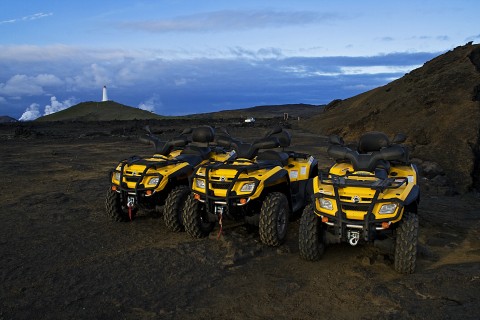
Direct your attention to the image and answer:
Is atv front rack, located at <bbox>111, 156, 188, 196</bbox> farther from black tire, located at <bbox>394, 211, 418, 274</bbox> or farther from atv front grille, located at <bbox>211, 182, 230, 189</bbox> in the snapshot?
black tire, located at <bbox>394, 211, 418, 274</bbox>

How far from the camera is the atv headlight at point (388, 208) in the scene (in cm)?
635

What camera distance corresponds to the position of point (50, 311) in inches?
221

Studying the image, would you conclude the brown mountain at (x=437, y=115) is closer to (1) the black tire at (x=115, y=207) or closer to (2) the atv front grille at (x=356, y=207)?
(2) the atv front grille at (x=356, y=207)

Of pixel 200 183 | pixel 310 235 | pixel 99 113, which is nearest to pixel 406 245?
pixel 310 235

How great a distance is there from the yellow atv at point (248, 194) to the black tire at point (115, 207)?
1.82m

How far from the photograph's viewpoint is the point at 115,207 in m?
9.43

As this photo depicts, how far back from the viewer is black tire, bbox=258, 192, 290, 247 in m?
7.61

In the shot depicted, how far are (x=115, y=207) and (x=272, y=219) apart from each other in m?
3.39

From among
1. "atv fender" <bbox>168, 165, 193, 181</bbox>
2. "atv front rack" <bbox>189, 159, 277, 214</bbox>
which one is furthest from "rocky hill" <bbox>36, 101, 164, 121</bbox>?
"atv front rack" <bbox>189, 159, 277, 214</bbox>

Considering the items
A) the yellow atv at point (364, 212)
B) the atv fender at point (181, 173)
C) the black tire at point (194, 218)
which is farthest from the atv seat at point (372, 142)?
the atv fender at point (181, 173)

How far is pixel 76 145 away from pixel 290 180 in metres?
20.8

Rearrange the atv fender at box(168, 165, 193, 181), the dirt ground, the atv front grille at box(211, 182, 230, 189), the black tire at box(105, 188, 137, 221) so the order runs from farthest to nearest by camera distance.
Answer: the black tire at box(105, 188, 137, 221) → the atv fender at box(168, 165, 193, 181) → the atv front grille at box(211, 182, 230, 189) → the dirt ground

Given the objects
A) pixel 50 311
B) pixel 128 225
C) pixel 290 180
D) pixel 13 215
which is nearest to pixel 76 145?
pixel 13 215

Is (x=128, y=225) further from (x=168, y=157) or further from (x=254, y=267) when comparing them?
(x=254, y=267)
